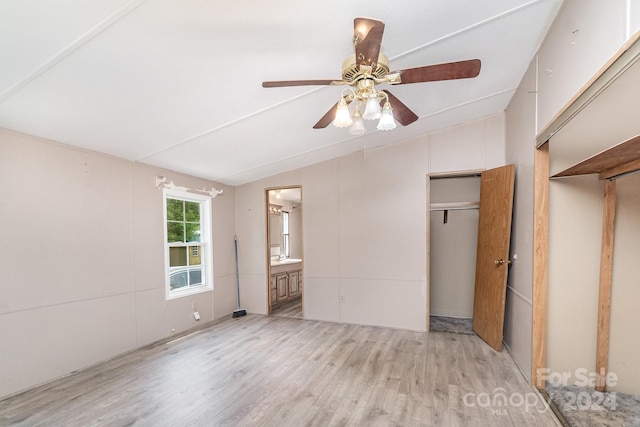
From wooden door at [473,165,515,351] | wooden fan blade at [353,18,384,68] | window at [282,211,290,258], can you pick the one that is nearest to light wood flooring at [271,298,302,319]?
window at [282,211,290,258]

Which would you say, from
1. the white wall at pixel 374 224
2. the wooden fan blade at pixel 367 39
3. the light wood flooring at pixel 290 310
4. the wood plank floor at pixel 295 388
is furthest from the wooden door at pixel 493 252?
the light wood flooring at pixel 290 310

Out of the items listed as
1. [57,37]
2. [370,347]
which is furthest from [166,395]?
[57,37]

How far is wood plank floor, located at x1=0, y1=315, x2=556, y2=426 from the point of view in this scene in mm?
2219

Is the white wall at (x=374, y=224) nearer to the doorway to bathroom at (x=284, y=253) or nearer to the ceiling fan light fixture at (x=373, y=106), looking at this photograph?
the doorway to bathroom at (x=284, y=253)

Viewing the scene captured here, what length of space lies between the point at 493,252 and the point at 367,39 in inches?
121

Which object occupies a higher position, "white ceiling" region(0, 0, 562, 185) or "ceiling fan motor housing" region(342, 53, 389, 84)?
"white ceiling" region(0, 0, 562, 185)

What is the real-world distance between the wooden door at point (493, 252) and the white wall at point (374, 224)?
60 cm

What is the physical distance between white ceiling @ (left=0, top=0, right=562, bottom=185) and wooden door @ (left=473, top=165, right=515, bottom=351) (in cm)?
101

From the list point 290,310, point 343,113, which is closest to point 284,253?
point 290,310

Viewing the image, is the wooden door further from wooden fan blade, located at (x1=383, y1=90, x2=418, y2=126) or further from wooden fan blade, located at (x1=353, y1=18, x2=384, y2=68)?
wooden fan blade, located at (x1=353, y1=18, x2=384, y2=68)

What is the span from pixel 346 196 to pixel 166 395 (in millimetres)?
3317

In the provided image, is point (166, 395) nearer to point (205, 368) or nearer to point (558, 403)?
point (205, 368)

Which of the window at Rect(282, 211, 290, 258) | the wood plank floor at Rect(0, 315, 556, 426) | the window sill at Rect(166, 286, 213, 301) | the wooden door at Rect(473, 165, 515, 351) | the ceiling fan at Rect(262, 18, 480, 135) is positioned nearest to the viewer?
the ceiling fan at Rect(262, 18, 480, 135)

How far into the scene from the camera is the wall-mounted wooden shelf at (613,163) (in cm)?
177
